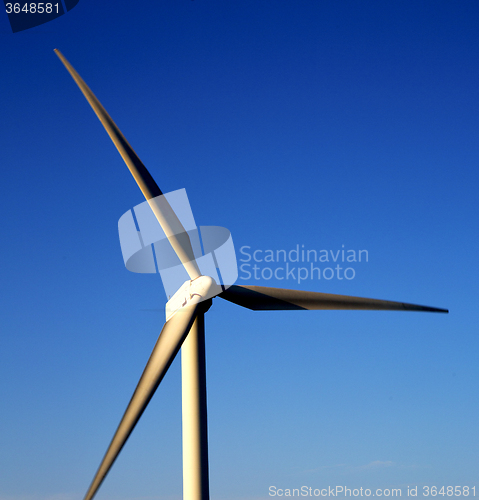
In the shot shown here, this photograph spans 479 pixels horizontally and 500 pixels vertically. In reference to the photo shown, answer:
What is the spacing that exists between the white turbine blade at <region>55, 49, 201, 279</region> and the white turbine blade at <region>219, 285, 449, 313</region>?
220 centimetres

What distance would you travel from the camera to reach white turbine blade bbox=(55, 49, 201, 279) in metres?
26.2

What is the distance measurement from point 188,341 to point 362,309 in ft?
27.0

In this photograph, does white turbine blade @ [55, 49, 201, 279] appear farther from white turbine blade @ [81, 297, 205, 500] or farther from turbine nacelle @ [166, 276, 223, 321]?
white turbine blade @ [81, 297, 205, 500]

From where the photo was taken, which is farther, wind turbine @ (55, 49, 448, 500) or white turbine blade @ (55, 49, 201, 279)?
white turbine blade @ (55, 49, 201, 279)

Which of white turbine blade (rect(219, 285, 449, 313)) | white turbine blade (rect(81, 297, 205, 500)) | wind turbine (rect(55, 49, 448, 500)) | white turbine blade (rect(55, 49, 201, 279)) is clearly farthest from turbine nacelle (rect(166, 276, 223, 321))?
white turbine blade (rect(219, 285, 449, 313))

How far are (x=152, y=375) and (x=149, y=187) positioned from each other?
840 cm

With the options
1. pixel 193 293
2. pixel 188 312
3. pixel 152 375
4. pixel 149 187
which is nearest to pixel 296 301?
pixel 193 293

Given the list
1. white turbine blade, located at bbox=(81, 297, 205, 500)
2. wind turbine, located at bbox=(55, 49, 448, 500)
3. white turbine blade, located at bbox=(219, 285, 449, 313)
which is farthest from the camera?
white turbine blade, located at bbox=(219, 285, 449, 313)

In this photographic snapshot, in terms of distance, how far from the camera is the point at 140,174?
27266 millimetres

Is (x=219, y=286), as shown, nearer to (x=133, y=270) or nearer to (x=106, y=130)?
(x=133, y=270)

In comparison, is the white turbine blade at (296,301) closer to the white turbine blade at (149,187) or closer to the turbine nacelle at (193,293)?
the turbine nacelle at (193,293)

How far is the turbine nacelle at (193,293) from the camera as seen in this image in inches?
1016

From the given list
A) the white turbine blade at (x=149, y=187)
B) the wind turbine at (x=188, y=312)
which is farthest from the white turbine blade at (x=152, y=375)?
the white turbine blade at (x=149, y=187)

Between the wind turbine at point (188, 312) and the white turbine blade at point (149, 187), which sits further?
the white turbine blade at point (149, 187)
